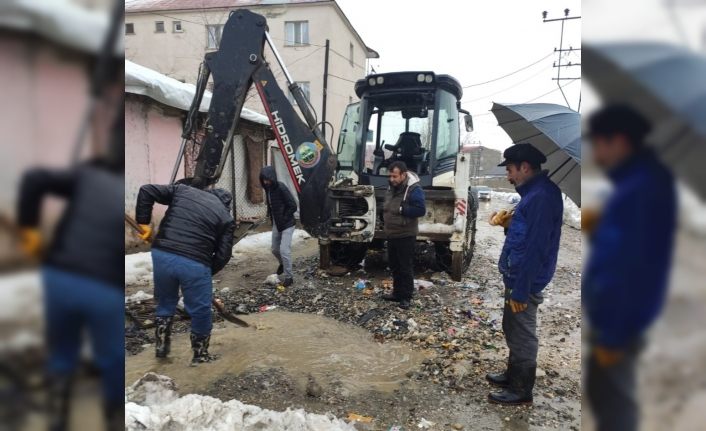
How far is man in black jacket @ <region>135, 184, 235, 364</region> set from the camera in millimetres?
3184

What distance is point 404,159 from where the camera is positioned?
7.07m

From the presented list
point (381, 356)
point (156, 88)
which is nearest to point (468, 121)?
point (381, 356)

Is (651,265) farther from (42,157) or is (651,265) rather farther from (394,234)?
(394,234)

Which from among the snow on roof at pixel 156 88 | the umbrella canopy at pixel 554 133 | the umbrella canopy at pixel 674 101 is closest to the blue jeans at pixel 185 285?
the umbrella canopy at pixel 554 133

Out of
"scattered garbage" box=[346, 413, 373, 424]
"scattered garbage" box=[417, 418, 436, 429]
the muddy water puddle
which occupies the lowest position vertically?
"scattered garbage" box=[417, 418, 436, 429]

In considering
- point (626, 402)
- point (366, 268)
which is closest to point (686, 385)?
point (626, 402)

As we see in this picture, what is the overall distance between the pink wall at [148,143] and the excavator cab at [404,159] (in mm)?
3363

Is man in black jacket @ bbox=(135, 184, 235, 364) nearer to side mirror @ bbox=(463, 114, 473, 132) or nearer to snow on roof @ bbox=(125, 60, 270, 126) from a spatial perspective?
snow on roof @ bbox=(125, 60, 270, 126)

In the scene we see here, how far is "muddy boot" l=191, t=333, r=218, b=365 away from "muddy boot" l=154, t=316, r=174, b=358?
0.24 metres

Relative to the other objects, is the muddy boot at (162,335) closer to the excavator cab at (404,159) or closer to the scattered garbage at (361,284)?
the excavator cab at (404,159)

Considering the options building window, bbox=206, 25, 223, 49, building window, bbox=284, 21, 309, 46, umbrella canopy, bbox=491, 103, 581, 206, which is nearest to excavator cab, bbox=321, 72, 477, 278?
umbrella canopy, bbox=491, 103, 581, 206

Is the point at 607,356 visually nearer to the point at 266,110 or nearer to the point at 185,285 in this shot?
the point at 185,285

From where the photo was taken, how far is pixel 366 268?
695 cm

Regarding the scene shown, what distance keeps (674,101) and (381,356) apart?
3562 mm
